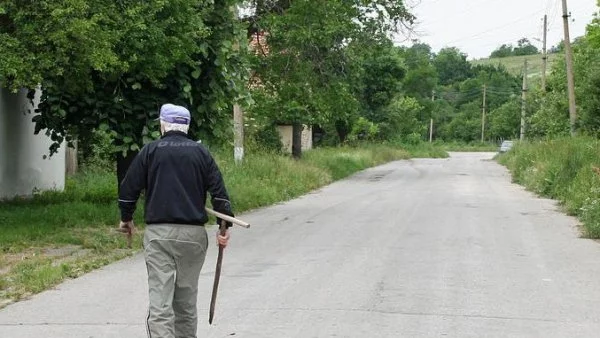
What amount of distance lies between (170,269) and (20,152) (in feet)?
41.6

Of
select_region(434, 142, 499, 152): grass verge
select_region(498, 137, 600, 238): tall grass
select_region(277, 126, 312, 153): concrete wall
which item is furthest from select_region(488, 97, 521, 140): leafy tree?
select_region(498, 137, 600, 238): tall grass

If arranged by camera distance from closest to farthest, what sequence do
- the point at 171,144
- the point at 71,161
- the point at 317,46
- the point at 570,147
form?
the point at 171,144
the point at 317,46
the point at 71,161
the point at 570,147

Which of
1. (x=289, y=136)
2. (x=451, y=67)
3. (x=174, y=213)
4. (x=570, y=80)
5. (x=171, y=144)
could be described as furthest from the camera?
(x=451, y=67)

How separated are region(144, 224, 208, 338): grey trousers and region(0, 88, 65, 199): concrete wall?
1148 cm

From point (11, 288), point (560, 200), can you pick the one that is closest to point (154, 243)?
point (11, 288)

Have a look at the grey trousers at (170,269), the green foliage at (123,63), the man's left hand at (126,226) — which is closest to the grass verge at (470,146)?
the green foliage at (123,63)

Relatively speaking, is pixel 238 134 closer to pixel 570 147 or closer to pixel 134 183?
pixel 570 147

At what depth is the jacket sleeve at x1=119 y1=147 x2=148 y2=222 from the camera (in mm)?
6066

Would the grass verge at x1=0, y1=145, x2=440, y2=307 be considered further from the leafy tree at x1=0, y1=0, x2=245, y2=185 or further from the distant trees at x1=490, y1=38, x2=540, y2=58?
the distant trees at x1=490, y1=38, x2=540, y2=58

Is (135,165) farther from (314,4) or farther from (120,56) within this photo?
(314,4)

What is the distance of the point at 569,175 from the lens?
76.9ft

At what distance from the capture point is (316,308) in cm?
823

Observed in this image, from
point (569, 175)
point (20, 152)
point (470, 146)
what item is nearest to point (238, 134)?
point (20, 152)

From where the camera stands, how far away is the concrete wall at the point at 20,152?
1675 centimetres
